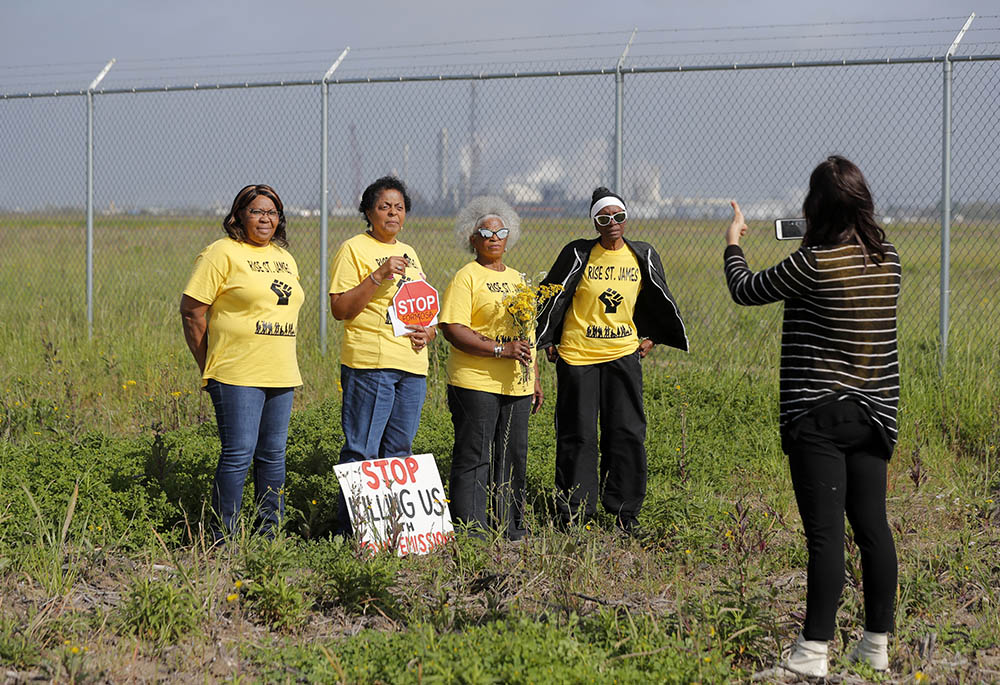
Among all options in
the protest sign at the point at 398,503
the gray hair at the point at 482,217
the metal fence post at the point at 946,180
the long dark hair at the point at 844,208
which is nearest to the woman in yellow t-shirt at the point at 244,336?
the protest sign at the point at 398,503

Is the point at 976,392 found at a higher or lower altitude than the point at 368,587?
higher

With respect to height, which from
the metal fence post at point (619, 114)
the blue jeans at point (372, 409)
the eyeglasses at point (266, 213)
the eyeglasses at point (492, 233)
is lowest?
the blue jeans at point (372, 409)

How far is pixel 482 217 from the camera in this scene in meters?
5.11

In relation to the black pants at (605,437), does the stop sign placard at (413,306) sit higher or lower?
higher

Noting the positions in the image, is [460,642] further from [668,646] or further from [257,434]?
[257,434]

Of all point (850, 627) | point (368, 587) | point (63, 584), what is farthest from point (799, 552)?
point (63, 584)

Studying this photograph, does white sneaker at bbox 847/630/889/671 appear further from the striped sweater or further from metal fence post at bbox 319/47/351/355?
metal fence post at bbox 319/47/351/355

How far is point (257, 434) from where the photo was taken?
4848mm

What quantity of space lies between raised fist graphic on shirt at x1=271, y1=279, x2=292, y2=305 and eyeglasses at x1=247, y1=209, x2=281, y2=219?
0.31 m

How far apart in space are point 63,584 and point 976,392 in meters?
5.88

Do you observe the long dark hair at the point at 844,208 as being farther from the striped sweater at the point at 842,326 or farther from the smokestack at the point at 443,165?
the smokestack at the point at 443,165

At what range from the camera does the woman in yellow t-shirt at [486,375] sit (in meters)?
5.03

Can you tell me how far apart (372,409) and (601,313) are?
1.29 meters

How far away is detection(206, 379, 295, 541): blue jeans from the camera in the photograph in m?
4.73
